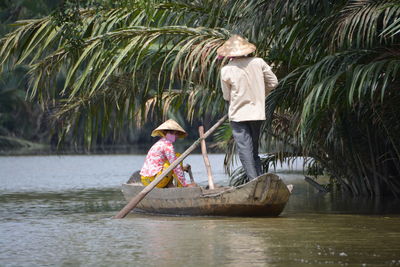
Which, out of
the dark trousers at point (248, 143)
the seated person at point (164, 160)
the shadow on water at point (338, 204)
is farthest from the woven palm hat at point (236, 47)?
the shadow on water at point (338, 204)

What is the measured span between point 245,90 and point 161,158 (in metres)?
1.49

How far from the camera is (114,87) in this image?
13.1 m

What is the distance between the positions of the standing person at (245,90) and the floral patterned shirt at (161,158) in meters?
0.95

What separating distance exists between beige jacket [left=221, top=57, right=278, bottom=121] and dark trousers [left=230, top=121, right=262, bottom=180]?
151 mm

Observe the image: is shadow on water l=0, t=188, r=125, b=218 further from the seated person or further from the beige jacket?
the beige jacket

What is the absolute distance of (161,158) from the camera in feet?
38.9

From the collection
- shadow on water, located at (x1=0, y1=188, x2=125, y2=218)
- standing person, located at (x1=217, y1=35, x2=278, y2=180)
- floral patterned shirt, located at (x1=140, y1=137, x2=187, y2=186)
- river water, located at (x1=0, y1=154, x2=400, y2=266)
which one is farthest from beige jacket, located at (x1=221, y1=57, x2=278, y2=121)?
shadow on water, located at (x1=0, y1=188, x2=125, y2=218)

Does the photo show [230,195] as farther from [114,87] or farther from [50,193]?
[50,193]

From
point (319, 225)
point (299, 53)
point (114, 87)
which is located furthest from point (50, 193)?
point (319, 225)

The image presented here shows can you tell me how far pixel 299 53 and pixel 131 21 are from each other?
2.71 m

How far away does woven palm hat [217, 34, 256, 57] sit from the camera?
11039mm

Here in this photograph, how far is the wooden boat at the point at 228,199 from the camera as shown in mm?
10531

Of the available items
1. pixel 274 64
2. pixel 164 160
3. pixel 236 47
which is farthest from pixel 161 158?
pixel 274 64

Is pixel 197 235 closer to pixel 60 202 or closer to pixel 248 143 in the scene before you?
pixel 248 143
